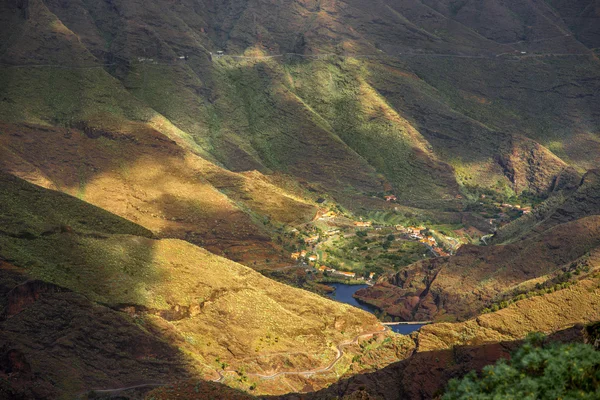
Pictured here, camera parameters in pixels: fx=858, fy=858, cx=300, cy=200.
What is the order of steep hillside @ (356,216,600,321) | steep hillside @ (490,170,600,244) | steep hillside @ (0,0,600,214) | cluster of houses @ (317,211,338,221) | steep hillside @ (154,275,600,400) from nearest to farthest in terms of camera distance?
steep hillside @ (154,275,600,400), steep hillside @ (356,216,600,321), steep hillside @ (490,170,600,244), cluster of houses @ (317,211,338,221), steep hillside @ (0,0,600,214)

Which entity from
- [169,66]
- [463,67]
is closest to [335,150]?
[169,66]

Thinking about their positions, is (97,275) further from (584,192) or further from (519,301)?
(584,192)

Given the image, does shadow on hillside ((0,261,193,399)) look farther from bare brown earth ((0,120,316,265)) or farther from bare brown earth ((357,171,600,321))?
bare brown earth ((0,120,316,265))

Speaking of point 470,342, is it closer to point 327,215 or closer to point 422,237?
point 422,237

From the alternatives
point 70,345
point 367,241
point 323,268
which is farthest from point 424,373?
point 367,241

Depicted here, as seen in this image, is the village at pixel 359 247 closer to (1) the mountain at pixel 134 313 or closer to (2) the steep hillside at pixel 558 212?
(2) the steep hillside at pixel 558 212

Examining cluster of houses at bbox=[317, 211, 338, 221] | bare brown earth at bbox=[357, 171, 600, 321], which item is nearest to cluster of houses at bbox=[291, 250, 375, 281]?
bare brown earth at bbox=[357, 171, 600, 321]
